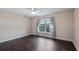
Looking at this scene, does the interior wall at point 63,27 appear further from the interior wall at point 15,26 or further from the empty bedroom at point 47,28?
the interior wall at point 15,26

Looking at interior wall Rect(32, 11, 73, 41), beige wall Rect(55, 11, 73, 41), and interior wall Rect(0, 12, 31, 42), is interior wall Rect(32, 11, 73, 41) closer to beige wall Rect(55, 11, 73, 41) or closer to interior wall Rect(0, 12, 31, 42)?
beige wall Rect(55, 11, 73, 41)

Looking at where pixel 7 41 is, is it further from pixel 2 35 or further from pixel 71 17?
pixel 71 17

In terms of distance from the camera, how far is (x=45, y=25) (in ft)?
3.91

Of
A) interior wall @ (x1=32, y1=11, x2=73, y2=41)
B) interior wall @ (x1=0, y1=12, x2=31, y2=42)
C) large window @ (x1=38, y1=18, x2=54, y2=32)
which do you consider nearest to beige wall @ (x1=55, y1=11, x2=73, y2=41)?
interior wall @ (x1=32, y1=11, x2=73, y2=41)

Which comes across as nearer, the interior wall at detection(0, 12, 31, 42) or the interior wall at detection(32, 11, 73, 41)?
the interior wall at detection(32, 11, 73, 41)

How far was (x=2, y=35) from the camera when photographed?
176 cm

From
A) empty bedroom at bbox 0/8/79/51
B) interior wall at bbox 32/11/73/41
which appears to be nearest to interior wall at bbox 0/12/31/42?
empty bedroom at bbox 0/8/79/51

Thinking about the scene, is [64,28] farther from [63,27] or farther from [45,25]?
[45,25]

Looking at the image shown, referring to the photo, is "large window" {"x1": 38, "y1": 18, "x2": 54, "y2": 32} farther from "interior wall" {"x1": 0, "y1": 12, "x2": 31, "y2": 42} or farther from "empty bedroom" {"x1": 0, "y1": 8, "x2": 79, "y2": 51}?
"interior wall" {"x1": 0, "y1": 12, "x2": 31, "y2": 42}

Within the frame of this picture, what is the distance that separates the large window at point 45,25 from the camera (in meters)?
1.18

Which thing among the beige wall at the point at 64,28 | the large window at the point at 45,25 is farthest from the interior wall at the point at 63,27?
the large window at the point at 45,25

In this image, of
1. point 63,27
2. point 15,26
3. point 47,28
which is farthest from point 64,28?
point 15,26

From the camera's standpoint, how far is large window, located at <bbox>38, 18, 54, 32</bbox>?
3.86 feet
